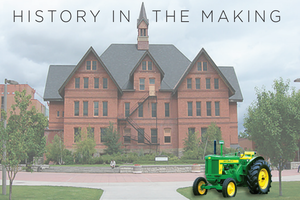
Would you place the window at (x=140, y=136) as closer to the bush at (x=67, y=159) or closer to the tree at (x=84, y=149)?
the tree at (x=84, y=149)

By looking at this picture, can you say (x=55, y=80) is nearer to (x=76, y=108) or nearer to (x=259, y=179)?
(x=76, y=108)

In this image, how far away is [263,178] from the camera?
2.49m

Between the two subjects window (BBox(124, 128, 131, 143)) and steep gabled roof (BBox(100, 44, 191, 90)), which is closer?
window (BBox(124, 128, 131, 143))

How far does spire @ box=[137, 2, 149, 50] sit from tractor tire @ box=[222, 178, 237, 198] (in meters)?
67.9

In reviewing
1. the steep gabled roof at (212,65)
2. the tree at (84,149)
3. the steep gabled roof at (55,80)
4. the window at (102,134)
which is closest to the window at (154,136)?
the steep gabled roof at (212,65)

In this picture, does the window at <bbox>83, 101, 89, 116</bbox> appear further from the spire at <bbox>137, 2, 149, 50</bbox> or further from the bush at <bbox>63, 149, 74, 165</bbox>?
the spire at <bbox>137, 2, 149, 50</bbox>

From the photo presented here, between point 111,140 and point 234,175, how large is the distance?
5410 centimetres

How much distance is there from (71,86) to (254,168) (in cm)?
5770

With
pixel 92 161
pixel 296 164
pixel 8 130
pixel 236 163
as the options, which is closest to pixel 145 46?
pixel 92 161

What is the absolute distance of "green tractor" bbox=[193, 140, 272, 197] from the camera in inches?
96.1

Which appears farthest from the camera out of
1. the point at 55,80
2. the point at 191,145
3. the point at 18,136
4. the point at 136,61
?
the point at 136,61

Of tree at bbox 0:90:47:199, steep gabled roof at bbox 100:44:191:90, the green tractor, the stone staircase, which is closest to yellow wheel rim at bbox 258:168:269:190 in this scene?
the green tractor

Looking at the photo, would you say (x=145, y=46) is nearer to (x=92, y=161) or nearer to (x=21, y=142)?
(x=92, y=161)

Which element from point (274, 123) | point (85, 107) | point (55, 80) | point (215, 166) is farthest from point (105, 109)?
point (215, 166)
